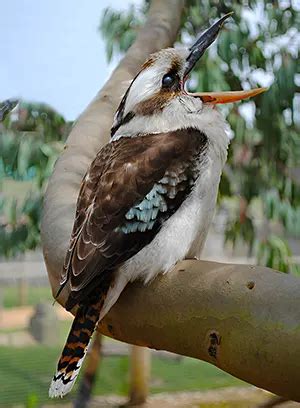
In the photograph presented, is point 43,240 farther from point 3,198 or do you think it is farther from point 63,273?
point 3,198

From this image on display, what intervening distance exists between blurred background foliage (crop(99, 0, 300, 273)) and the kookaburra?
93 cm

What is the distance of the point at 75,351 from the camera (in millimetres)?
601

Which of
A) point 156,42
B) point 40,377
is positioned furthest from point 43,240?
point 40,377

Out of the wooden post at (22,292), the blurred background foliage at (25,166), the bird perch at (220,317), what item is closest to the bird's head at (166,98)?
the bird perch at (220,317)

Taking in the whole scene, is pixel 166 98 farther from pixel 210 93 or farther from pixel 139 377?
pixel 139 377

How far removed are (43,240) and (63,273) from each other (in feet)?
0.30

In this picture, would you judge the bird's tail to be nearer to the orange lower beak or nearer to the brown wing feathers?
the brown wing feathers

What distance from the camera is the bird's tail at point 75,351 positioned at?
0.60 m

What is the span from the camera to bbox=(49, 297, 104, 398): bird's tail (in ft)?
1.97

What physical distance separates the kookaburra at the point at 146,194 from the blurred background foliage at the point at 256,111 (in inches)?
36.6

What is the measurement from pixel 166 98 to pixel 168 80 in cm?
3

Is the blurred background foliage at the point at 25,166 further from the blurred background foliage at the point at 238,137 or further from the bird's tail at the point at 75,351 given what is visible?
the bird's tail at the point at 75,351

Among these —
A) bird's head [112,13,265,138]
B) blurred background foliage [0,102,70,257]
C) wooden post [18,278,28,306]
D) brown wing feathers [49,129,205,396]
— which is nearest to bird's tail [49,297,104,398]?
brown wing feathers [49,129,205,396]

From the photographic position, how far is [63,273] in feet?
2.12
